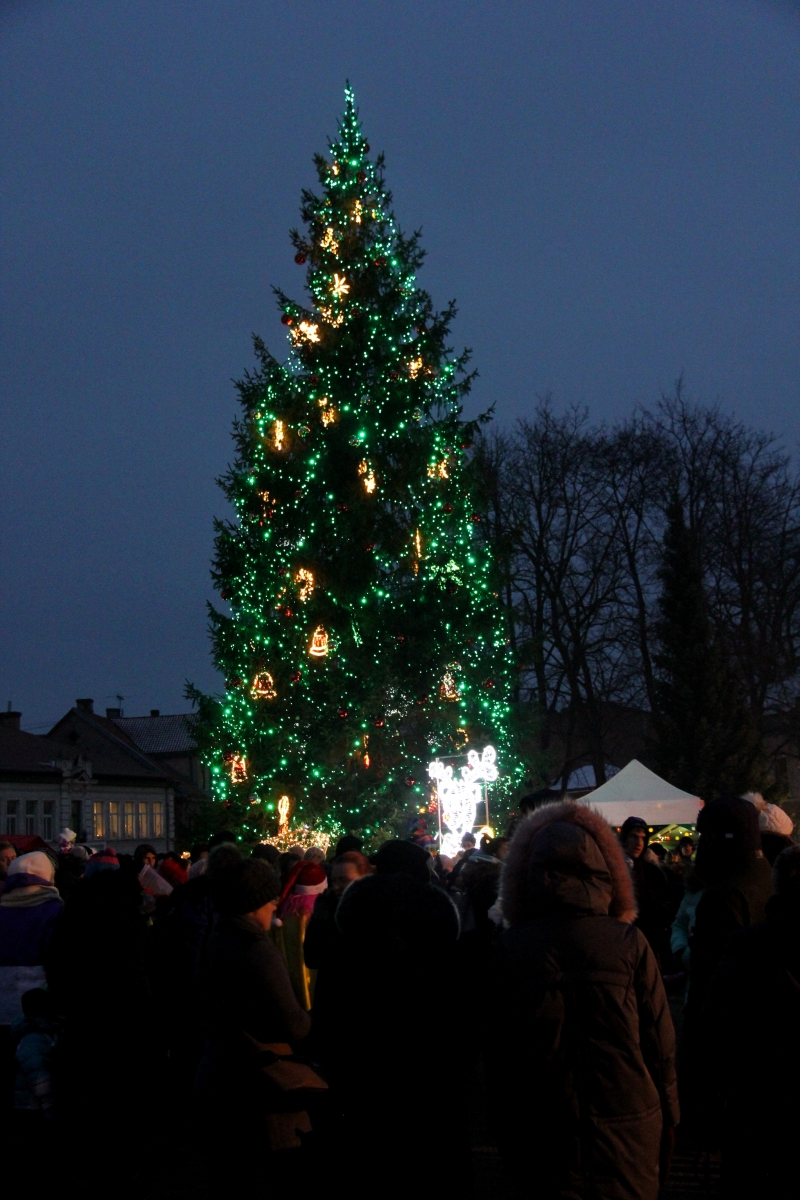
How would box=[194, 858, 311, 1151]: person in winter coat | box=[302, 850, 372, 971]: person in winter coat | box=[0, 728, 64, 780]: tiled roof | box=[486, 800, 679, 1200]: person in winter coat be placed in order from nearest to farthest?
1. box=[486, 800, 679, 1200]: person in winter coat
2. box=[194, 858, 311, 1151]: person in winter coat
3. box=[302, 850, 372, 971]: person in winter coat
4. box=[0, 728, 64, 780]: tiled roof

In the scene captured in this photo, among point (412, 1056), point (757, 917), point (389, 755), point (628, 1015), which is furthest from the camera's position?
point (389, 755)

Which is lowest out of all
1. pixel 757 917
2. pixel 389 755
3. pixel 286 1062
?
pixel 286 1062

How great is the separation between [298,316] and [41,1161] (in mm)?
21137

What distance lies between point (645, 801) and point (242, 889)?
19777 millimetres

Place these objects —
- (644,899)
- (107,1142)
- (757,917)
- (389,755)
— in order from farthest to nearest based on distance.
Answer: (389,755)
(644,899)
(107,1142)
(757,917)

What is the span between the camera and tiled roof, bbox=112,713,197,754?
301ft

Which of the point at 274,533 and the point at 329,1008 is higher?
the point at 274,533

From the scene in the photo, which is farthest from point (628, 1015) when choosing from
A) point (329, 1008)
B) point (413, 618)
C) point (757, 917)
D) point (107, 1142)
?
point (413, 618)

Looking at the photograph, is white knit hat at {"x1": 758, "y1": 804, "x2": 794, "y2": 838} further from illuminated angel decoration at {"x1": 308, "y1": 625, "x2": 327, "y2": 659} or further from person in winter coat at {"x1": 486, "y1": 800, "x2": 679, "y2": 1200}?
illuminated angel decoration at {"x1": 308, "y1": 625, "x2": 327, "y2": 659}

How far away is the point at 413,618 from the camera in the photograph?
24484 mm

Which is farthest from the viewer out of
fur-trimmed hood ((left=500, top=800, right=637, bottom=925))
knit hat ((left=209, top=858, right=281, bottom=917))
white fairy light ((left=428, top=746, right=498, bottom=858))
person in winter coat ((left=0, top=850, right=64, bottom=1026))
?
white fairy light ((left=428, top=746, right=498, bottom=858))

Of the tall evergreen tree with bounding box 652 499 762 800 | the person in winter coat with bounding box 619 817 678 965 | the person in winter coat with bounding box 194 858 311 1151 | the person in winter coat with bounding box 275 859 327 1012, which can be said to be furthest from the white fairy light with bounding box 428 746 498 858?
the tall evergreen tree with bounding box 652 499 762 800

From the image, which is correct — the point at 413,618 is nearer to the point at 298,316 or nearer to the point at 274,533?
the point at 274,533

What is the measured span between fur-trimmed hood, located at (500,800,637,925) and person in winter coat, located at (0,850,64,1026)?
3.72 meters
